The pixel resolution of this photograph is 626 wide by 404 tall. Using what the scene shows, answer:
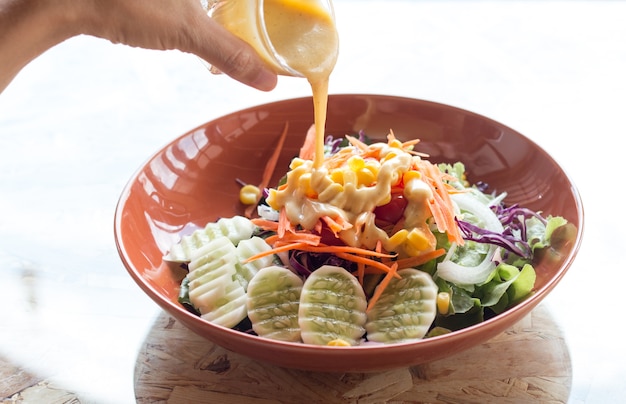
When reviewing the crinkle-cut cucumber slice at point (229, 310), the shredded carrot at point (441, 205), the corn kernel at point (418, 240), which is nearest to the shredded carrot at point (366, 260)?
the corn kernel at point (418, 240)

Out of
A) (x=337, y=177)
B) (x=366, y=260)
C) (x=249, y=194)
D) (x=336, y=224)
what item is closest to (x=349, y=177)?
(x=337, y=177)

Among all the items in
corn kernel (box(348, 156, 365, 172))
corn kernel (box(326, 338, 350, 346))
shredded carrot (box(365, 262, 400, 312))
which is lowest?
corn kernel (box(326, 338, 350, 346))

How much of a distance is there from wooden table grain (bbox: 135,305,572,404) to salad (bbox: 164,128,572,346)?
0.11m

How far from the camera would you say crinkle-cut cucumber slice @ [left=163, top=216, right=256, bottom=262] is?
2.48 m

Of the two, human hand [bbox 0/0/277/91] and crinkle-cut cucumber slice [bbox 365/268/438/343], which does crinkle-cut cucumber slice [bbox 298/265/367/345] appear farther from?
human hand [bbox 0/0/277/91]

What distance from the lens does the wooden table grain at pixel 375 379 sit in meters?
1.96

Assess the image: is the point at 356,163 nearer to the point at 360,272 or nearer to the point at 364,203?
the point at 364,203

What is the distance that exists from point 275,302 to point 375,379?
1.24 feet

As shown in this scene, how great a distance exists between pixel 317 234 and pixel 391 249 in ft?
0.78

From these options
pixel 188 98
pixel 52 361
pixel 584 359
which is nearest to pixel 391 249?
pixel 584 359

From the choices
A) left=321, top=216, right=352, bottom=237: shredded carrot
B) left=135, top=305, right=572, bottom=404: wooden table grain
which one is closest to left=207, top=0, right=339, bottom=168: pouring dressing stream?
left=321, top=216, right=352, bottom=237: shredded carrot

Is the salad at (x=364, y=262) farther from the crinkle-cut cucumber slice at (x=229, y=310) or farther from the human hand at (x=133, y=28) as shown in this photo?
the human hand at (x=133, y=28)

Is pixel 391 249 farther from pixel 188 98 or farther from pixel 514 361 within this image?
pixel 188 98

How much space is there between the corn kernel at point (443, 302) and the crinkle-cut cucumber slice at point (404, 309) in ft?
0.09
